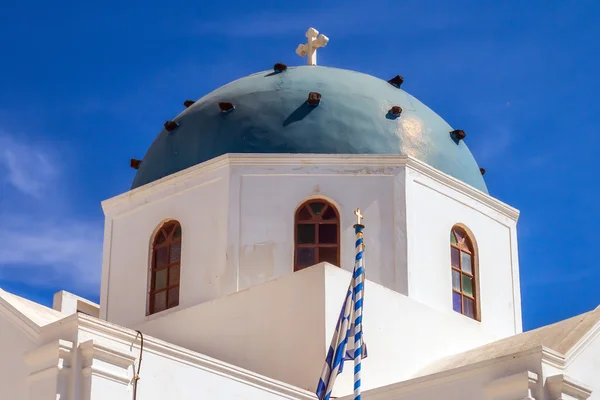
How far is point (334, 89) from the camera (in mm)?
20719

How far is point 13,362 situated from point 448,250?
701 cm

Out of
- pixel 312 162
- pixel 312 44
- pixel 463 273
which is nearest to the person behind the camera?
pixel 312 162

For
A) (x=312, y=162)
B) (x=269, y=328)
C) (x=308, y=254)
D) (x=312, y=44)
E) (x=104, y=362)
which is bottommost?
(x=104, y=362)

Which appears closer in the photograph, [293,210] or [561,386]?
[561,386]

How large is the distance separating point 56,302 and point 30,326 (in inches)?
198

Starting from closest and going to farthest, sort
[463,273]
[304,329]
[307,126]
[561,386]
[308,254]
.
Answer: [561,386], [304,329], [308,254], [307,126], [463,273]

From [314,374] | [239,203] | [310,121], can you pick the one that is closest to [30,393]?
[314,374]

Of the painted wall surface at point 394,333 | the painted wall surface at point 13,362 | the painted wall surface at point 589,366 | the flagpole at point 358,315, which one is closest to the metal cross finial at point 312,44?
the painted wall surface at point 394,333

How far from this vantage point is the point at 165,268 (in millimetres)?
20000

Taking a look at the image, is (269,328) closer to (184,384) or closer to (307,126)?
(184,384)

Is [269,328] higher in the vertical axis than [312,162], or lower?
lower

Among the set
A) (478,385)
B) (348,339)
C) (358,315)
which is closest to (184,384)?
(348,339)

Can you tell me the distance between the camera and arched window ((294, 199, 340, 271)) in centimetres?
1919

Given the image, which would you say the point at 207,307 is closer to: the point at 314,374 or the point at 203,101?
the point at 314,374
